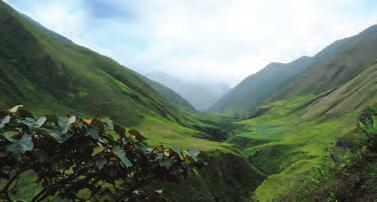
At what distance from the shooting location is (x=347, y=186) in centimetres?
1797

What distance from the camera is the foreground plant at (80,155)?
Result: 19.6 feet

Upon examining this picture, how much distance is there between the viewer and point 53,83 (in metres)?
146

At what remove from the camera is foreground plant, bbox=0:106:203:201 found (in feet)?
19.6

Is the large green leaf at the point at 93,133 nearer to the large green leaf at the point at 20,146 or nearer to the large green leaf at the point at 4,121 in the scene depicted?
the large green leaf at the point at 20,146

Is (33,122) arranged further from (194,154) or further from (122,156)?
(194,154)

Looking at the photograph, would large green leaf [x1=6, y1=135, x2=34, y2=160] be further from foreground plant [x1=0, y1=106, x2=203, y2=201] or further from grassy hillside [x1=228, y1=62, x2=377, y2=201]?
grassy hillside [x1=228, y1=62, x2=377, y2=201]

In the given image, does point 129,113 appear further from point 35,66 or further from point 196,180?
point 196,180

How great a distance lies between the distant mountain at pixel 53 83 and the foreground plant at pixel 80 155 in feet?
372

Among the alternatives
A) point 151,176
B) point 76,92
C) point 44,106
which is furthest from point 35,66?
point 151,176

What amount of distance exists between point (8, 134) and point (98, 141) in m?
1.21

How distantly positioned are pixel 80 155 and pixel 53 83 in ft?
473

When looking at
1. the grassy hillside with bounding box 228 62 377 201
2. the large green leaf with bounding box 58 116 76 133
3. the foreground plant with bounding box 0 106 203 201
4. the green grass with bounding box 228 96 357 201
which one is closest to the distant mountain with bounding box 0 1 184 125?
the green grass with bounding box 228 96 357 201

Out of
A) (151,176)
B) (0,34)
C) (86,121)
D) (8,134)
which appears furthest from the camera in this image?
(0,34)

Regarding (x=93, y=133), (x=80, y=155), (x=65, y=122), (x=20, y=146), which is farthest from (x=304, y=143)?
(x=20, y=146)
